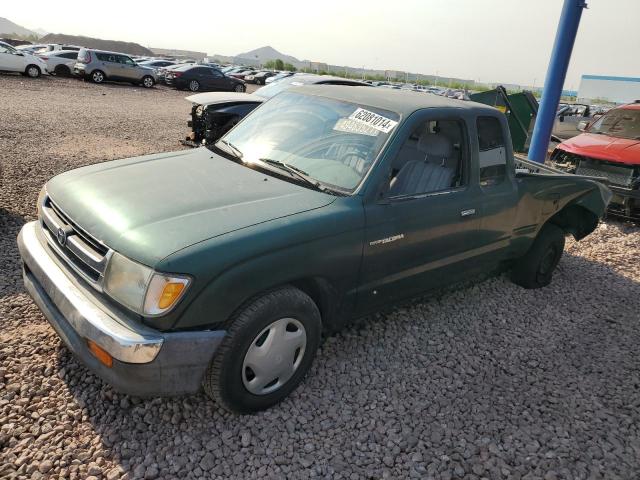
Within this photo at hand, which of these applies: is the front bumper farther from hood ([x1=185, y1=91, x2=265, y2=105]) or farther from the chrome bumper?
hood ([x1=185, y1=91, x2=265, y2=105])

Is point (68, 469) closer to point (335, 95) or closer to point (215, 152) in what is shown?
point (215, 152)

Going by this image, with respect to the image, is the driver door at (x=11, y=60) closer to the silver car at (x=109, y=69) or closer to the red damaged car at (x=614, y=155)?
the silver car at (x=109, y=69)

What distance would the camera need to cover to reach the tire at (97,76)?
23141 millimetres

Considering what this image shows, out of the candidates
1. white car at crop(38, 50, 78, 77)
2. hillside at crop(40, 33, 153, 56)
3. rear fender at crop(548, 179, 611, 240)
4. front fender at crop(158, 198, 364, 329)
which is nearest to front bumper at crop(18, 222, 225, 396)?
front fender at crop(158, 198, 364, 329)

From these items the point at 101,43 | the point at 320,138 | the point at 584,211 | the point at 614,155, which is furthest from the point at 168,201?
the point at 101,43

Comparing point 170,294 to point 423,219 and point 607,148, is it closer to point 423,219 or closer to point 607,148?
point 423,219

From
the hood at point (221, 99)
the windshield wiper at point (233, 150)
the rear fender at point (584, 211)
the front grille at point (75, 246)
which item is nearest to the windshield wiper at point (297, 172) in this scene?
the windshield wiper at point (233, 150)

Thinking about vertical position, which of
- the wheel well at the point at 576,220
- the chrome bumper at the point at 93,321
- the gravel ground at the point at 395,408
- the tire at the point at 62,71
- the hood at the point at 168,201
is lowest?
the gravel ground at the point at 395,408

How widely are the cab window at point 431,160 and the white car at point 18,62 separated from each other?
2328 cm

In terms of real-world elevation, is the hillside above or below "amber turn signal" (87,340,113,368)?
above

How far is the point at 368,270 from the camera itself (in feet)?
9.77

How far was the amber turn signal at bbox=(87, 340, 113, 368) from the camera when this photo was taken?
2236mm

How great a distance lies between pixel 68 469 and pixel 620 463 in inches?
114

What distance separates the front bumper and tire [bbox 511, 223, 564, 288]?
3418mm
